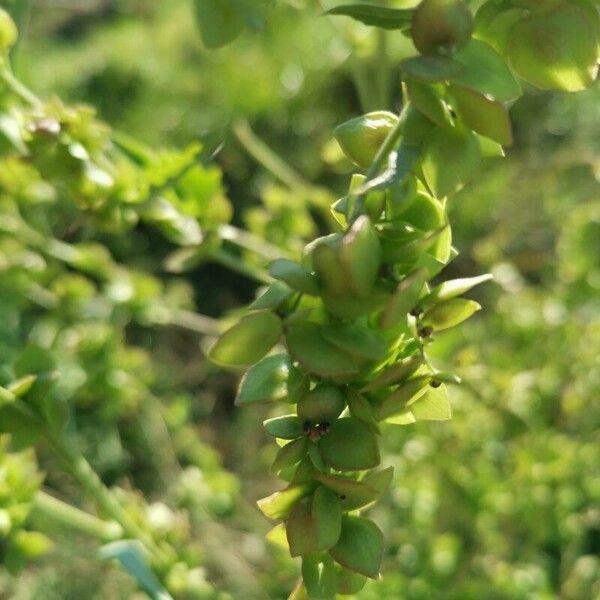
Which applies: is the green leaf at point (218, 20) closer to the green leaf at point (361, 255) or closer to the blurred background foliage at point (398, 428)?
the blurred background foliage at point (398, 428)

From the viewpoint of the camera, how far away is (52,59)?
1916 mm

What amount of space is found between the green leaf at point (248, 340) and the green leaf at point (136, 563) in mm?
219

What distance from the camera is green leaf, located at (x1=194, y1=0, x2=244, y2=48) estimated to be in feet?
1.26

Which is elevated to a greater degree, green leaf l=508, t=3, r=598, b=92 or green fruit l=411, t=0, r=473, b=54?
green fruit l=411, t=0, r=473, b=54

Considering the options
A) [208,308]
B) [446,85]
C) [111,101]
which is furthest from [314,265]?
[111,101]

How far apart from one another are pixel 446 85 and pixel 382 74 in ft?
0.95

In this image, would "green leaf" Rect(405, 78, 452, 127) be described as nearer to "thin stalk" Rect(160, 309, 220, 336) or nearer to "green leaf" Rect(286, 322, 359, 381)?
"green leaf" Rect(286, 322, 359, 381)

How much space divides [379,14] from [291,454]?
5.0 inches

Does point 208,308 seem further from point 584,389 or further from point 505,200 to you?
point 584,389

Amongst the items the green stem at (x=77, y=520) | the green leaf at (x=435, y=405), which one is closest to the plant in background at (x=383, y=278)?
the green leaf at (x=435, y=405)

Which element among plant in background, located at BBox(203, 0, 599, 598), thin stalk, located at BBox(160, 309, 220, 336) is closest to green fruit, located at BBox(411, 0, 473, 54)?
plant in background, located at BBox(203, 0, 599, 598)

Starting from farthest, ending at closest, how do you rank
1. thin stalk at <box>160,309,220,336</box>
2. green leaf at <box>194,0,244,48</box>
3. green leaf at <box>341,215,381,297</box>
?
thin stalk at <box>160,309,220,336</box>, green leaf at <box>194,0,244,48</box>, green leaf at <box>341,215,381,297</box>

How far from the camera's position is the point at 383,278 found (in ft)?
0.87

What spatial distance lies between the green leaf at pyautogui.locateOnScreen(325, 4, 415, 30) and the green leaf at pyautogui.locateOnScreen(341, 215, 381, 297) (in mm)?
63
